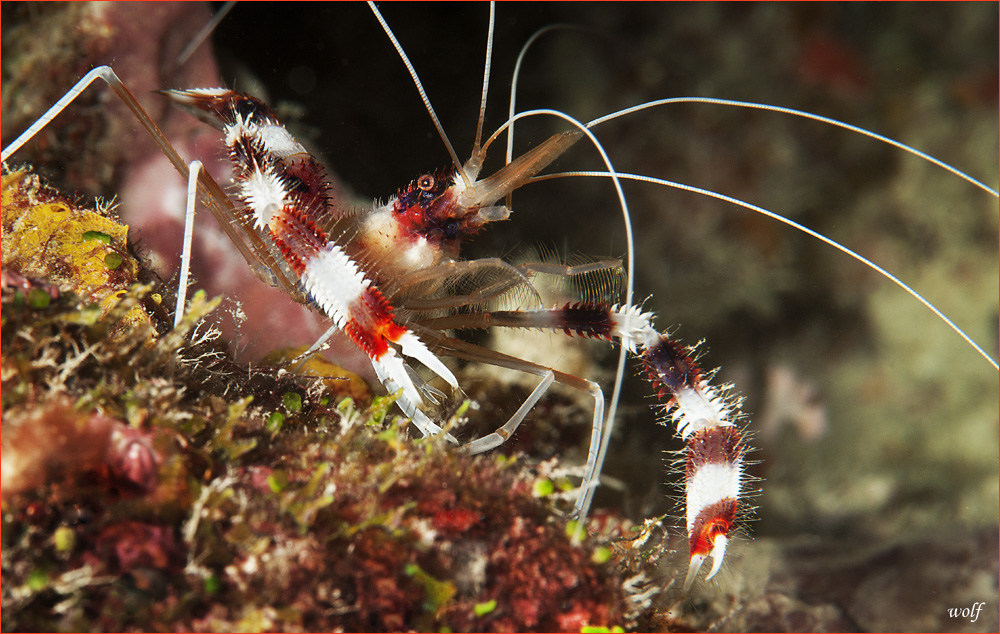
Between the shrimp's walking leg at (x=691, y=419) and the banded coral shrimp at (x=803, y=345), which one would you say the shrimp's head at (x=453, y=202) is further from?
the banded coral shrimp at (x=803, y=345)

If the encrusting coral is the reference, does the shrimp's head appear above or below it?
above

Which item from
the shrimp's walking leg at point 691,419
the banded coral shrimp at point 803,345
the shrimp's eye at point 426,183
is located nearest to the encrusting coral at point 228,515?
the shrimp's walking leg at point 691,419

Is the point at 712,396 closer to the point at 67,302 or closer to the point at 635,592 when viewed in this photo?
the point at 635,592

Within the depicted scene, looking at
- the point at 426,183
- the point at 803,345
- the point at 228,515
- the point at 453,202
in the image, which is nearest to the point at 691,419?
the point at 453,202

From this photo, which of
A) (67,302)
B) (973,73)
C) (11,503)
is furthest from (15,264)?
(973,73)

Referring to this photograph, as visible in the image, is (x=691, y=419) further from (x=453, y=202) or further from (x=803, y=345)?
(x=803, y=345)

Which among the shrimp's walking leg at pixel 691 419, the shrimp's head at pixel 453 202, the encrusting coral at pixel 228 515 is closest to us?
the encrusting coral at pixel 228 515

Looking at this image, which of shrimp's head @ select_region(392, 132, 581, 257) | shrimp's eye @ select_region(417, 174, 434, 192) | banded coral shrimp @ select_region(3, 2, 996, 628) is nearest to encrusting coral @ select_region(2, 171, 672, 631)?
shrimp's head @ select_region(392, 132, 581, 257)

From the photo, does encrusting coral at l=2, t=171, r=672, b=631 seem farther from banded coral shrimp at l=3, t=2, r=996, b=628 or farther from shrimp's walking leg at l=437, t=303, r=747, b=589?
banded coral shrimp at l=3, t=2, r=996, b=628

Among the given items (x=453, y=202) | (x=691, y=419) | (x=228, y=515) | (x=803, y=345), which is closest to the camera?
(x=228, y=515)
